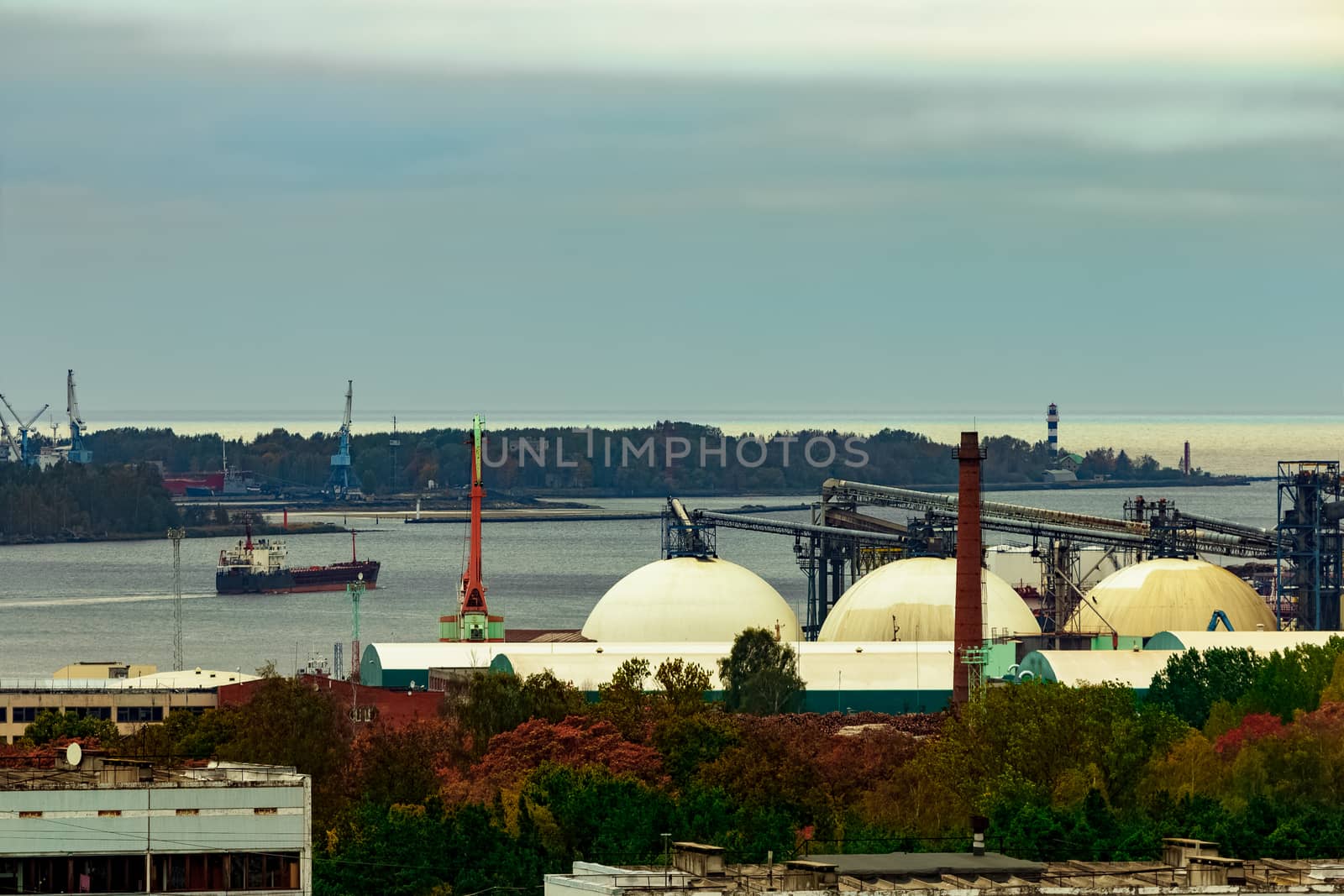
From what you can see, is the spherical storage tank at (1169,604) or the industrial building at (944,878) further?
the spherical storage tank at (1169,604)

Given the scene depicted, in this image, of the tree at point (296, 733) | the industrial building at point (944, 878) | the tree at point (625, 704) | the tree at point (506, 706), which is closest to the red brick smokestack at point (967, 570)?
the tree at point (625, 704)

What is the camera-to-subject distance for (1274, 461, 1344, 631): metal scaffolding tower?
335 ft

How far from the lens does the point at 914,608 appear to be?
97125mm

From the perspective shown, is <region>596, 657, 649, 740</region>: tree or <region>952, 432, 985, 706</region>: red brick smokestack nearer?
<region>596, 657, 649, 740</region>: tree

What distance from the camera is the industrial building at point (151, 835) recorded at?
39656 millimetres

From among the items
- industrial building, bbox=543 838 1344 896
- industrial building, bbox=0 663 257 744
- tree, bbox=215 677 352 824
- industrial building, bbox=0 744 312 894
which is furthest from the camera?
industrial building, bbox=0 663 257 744

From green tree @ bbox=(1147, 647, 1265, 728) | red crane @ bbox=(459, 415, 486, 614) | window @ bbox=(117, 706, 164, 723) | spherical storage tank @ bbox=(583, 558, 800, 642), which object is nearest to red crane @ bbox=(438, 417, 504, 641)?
red crane @ bbox=(459, 415, 486, 614)

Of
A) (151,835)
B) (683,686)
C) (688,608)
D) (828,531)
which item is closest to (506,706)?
(683,686)

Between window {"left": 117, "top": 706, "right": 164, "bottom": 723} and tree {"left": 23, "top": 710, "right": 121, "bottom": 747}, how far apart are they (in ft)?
29.0

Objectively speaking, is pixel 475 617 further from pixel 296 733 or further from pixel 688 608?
pixel 296 733

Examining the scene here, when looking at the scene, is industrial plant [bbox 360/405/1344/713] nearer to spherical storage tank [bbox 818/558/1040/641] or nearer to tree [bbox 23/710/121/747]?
spherical storage tank [bbox 818/558/1040/641]

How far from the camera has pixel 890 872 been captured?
38938mm

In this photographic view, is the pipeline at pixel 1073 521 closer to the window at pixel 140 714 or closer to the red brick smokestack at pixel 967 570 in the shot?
the red brick smokestack at pixel 967 570

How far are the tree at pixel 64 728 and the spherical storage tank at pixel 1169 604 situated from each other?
34474 millimetres
